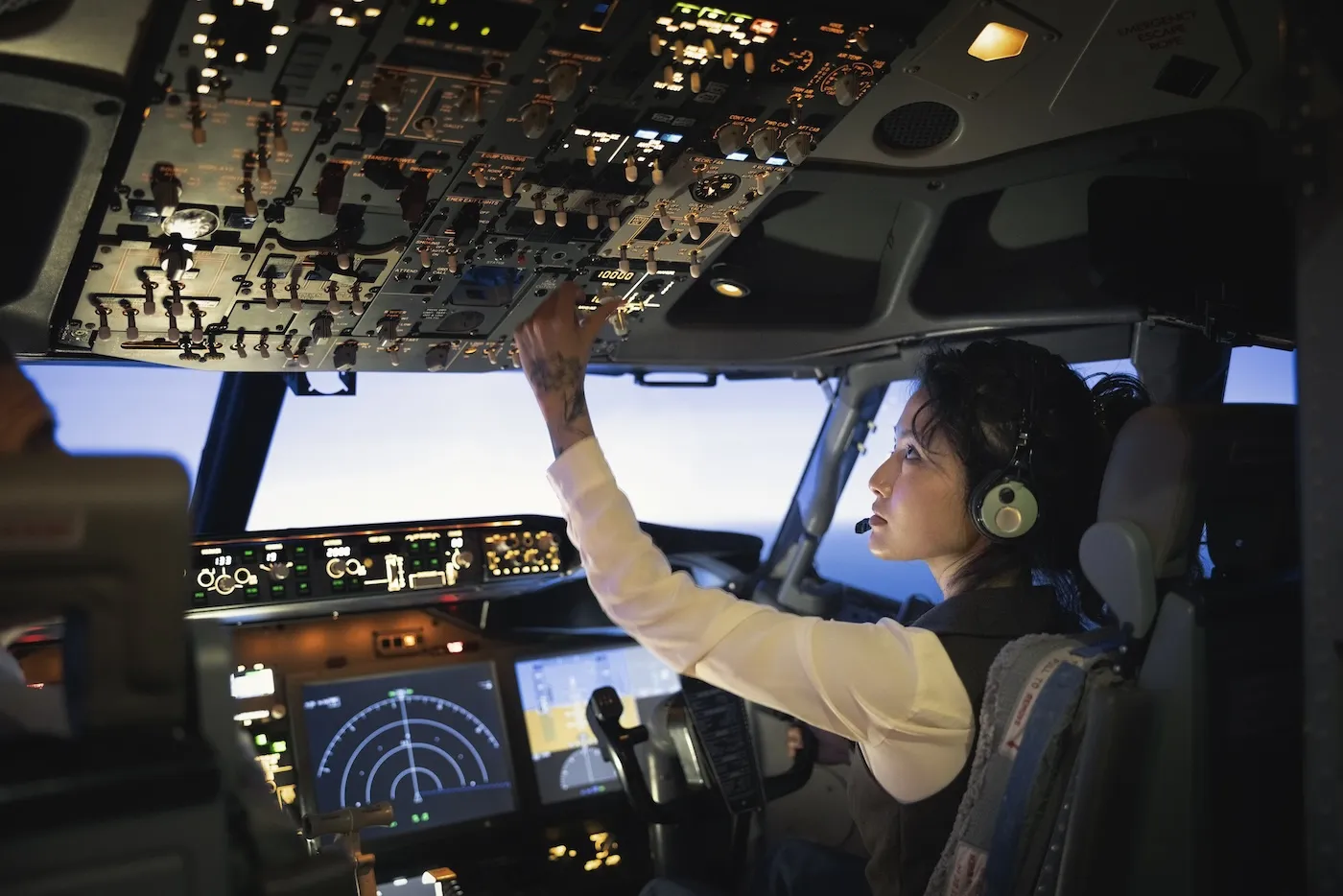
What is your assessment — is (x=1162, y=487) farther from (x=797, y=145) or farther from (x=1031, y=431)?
(x=797, y=145)

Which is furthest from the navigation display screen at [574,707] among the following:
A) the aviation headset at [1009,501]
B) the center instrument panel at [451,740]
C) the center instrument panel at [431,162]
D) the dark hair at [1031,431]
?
the aviation headset at [1009,501]

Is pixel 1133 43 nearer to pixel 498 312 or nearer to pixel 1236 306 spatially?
pixel 1236 306

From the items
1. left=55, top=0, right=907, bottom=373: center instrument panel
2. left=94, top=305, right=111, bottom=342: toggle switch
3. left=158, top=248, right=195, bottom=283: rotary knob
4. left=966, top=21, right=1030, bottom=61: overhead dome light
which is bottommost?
left=94, top=305, right=111, bottom=342: toggle switch

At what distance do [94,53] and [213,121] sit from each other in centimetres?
17

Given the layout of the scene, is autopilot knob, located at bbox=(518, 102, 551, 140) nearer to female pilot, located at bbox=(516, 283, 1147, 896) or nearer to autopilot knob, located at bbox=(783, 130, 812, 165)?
female pilot, located at bbox=(516, 283, 1147, 896)

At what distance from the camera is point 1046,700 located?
144 centimetres

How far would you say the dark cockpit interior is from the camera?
0.95 meters

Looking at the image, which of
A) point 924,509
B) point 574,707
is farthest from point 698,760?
point 924,509

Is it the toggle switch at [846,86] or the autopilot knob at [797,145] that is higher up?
the toggle switch at [846,86]

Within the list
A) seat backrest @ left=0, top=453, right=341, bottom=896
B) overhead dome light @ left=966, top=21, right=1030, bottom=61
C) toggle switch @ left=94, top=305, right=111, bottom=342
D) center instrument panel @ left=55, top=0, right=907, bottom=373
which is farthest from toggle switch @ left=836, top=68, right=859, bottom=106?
toggle switch @ left=94, top=305, right=111, bottom=342

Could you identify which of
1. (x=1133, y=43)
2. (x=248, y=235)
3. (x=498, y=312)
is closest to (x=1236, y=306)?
(x=1133, y=43)

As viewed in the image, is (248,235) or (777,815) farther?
(777,815)

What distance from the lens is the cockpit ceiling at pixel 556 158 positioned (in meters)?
1.55

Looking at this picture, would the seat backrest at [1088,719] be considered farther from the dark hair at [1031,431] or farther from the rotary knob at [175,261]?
the rotary knob at [175,261]
